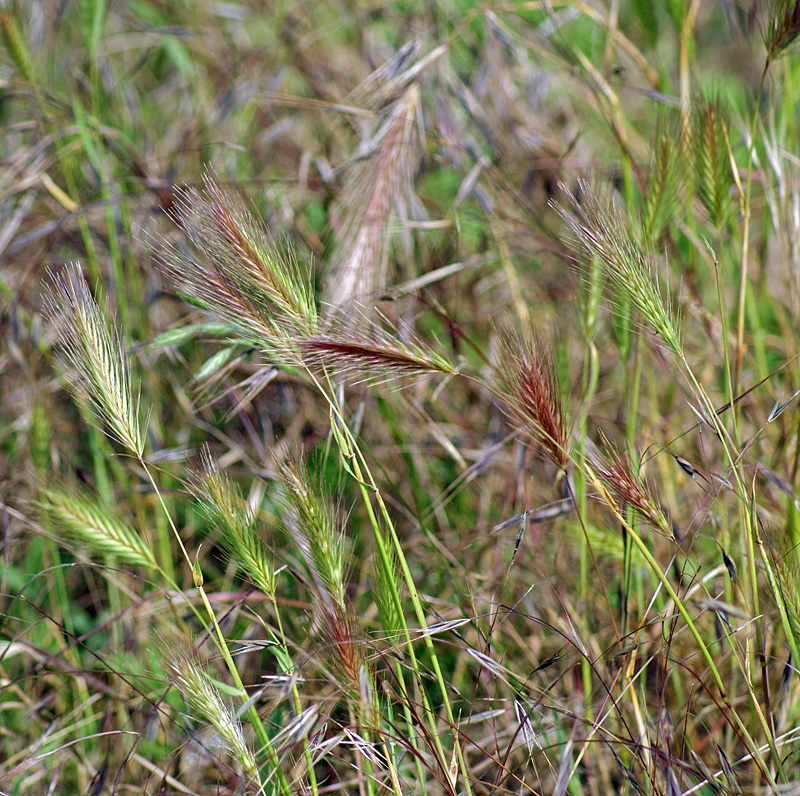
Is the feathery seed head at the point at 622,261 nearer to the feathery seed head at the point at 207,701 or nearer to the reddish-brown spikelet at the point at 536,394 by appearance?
the reddish-brown spikelet at the point at 536,394

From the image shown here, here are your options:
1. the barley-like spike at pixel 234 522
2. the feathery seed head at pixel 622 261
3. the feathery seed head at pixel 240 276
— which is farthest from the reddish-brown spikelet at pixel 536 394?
the barley-like spike at pixel 234 522

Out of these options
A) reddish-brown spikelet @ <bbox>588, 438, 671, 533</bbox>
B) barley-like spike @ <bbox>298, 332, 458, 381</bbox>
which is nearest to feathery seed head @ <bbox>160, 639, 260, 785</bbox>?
barley-like spike @ <bbox>298, 332, 458, 381</bbox>

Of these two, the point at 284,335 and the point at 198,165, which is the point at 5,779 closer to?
the point at 284,335

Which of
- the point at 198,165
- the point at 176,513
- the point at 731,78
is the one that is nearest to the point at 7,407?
the point at 176,513

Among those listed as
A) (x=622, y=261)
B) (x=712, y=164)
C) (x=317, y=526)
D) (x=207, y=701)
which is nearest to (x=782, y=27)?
(x=712, y=164)

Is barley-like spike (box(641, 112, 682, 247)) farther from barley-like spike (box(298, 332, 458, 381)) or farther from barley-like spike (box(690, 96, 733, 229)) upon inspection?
barley-like spike (box(298, 332, 458, 381))

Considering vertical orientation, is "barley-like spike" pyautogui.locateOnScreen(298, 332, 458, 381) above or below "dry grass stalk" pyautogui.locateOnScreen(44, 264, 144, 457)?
below

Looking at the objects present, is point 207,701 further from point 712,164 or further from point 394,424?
point 712,164

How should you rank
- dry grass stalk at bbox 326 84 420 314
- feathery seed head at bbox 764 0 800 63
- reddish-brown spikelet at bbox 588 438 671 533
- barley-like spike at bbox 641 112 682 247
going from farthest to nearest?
dry grass stalk at bbox 326 84 420 314 → barley-like spike at bbox 641 112 682 247 → feathery seed head at bbox 764 0 800 63 → reddish-brown spikelet at bbox 588 438 671 533
